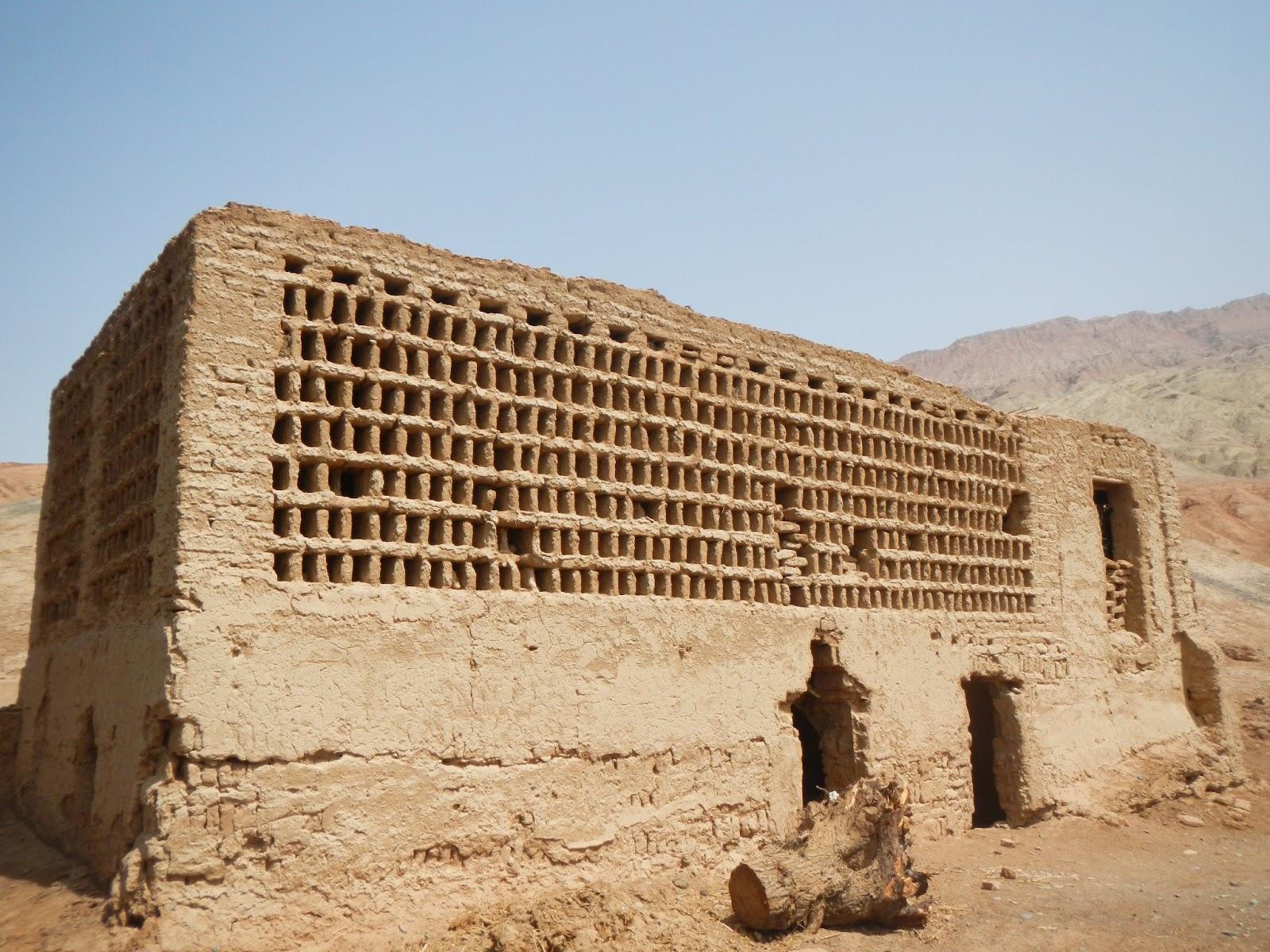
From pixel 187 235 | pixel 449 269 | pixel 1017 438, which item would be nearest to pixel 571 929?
pixel 449 269

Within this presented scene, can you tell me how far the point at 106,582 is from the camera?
25.6ft

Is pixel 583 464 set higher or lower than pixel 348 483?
higher

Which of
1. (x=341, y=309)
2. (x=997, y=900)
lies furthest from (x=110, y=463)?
(x=997, y=900)

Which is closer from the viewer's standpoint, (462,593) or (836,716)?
(462,593)

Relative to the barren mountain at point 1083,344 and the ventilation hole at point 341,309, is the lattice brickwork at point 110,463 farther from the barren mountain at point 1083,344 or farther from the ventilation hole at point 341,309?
the barren mountain at point 1083,344

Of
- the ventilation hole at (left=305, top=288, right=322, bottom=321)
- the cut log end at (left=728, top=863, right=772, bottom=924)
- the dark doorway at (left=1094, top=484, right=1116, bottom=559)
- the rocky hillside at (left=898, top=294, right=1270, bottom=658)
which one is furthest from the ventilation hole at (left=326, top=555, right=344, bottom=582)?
the dark doorway at (left=1094, top=484, right=1116, bottom=559)

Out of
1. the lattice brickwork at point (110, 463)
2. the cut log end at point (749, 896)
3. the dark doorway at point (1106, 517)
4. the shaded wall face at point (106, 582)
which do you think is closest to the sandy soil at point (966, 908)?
the cut log end at point (749, 896)

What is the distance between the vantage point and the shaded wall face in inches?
256

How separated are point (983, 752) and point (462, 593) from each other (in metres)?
Answer: 7.55

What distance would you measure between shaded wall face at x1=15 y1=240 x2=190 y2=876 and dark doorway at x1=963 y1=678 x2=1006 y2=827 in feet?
26.8

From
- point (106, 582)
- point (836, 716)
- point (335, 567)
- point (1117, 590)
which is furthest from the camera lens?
point (1117, 590)

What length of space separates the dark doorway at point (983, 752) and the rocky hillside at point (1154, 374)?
7378 mm

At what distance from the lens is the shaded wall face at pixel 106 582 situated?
6492mm

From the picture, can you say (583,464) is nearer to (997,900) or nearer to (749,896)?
(749,896)
